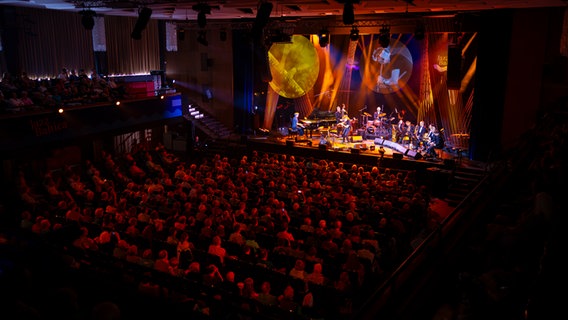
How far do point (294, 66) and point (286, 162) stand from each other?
8.33 metres

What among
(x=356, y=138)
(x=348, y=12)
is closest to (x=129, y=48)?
(x=356, y=138)

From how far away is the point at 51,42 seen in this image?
18.9 m

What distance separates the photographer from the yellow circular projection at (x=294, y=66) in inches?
924

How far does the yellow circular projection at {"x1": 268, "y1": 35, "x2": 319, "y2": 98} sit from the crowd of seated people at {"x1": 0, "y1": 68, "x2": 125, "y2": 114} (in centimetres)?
822

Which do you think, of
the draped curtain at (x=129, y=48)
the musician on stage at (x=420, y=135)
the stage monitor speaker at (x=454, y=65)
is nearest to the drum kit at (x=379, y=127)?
the musician on stage at (x=420, y=135)

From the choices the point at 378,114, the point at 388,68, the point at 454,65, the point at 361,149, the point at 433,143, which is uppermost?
the point at 454,65

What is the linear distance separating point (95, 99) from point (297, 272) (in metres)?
12.5

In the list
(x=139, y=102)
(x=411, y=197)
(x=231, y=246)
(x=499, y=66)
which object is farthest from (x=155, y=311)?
(x=499, y=66)

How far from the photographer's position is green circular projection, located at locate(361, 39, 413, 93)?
2155 centimetres

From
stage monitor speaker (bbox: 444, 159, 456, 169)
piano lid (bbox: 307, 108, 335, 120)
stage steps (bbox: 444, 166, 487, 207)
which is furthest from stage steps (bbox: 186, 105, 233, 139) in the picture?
stage steps (bbox: 444, 166, 487, 207)

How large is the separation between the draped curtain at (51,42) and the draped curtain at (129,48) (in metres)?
1.15

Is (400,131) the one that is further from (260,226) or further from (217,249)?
(217,249)

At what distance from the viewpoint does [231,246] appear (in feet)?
29.7

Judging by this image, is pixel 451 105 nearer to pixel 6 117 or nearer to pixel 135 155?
pixel 135 155
